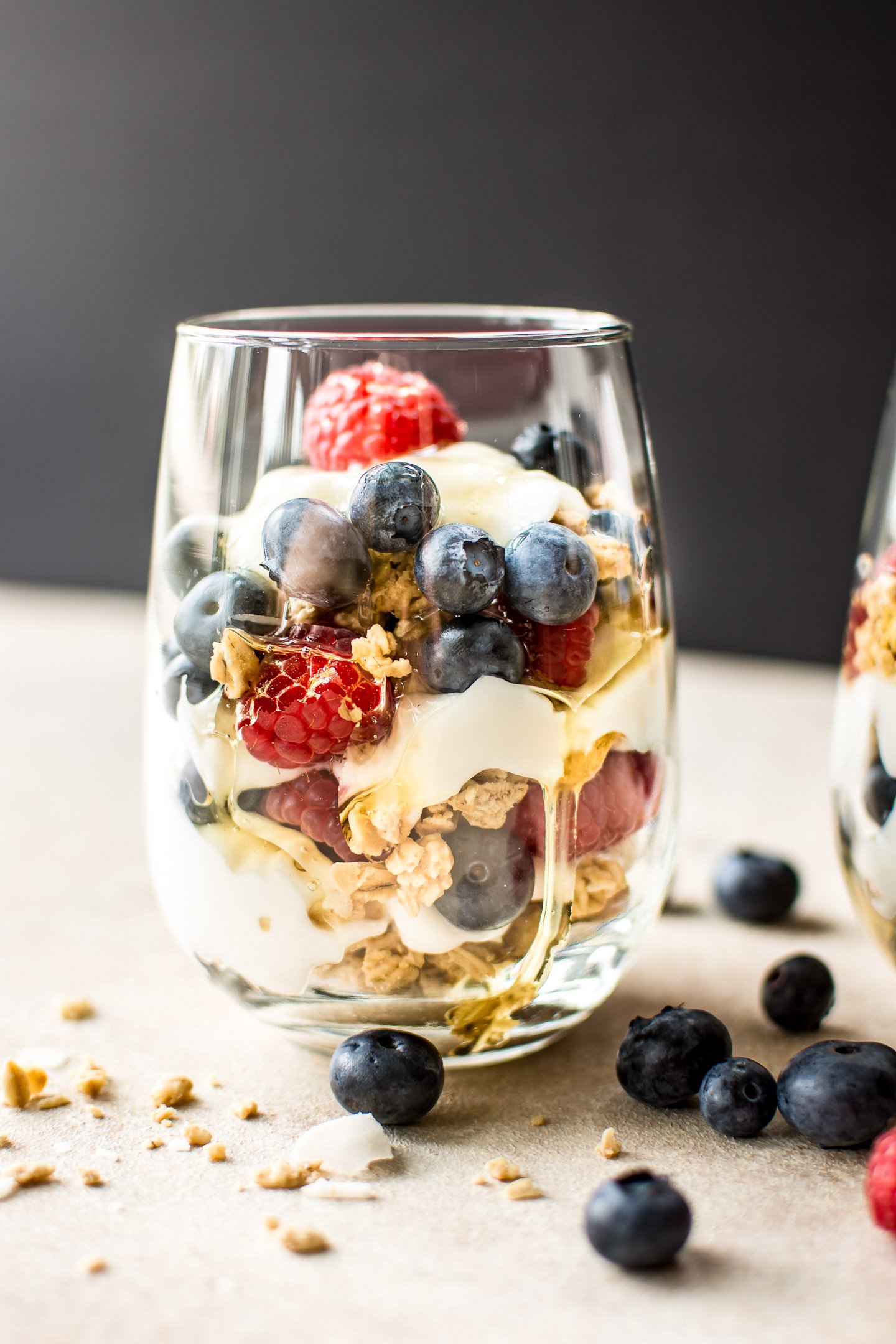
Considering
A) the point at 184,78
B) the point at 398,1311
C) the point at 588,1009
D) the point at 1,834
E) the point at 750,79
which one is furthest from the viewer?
the point at 184,78

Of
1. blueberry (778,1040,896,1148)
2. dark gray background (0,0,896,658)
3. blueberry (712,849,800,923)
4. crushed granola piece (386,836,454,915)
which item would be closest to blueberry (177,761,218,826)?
crushed granola piece (386,836,454,915)

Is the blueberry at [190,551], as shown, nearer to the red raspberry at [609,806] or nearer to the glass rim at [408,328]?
the glass rim at [408,328]

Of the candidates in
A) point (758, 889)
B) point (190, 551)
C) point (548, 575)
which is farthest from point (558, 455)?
point (758, 889)

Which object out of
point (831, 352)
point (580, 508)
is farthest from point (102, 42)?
point (580, 508)

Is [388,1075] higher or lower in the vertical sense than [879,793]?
lower

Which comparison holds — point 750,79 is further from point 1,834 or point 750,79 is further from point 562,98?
point 1,834

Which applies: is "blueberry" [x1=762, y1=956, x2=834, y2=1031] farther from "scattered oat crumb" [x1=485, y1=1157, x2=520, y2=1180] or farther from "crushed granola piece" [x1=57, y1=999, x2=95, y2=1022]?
"crushed granola piece" [x1=57, y1=999, x2=95, y2=1022]

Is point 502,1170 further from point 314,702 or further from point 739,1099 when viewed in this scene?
point 314,702
